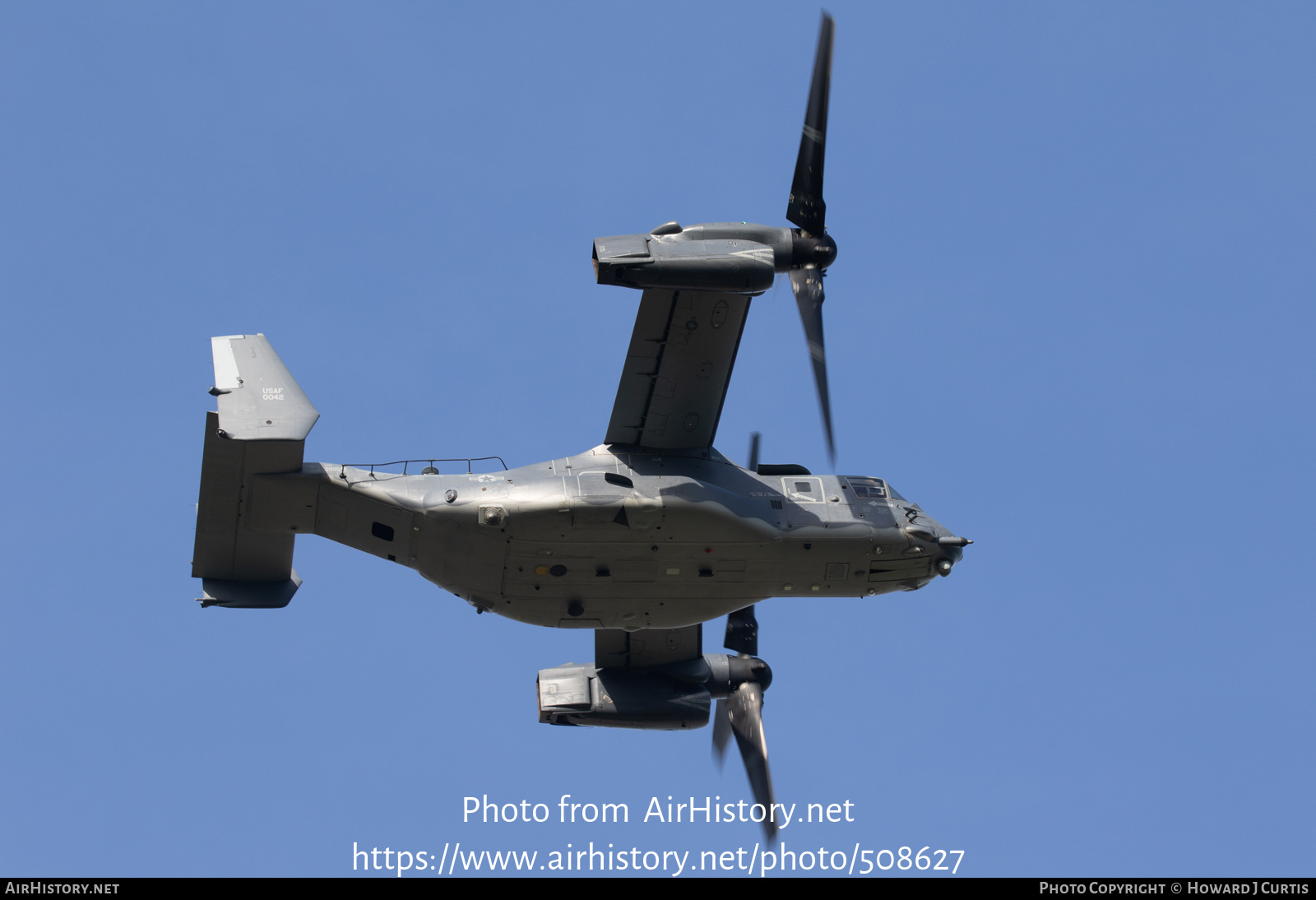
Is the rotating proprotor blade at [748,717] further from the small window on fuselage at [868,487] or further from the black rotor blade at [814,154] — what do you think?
the black rotor blade at [814,154]

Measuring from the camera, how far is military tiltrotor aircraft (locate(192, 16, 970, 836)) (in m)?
25.6

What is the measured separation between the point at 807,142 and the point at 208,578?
14.0 metres

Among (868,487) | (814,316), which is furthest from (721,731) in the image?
(814,316)

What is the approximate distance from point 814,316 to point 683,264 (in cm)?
267

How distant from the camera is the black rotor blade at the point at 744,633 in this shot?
32594 mm

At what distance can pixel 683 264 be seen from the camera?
2469 cm

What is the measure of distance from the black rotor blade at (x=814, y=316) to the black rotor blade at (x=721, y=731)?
8919mm

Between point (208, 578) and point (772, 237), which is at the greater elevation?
point (772, 237)

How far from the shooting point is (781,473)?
28.6 metres

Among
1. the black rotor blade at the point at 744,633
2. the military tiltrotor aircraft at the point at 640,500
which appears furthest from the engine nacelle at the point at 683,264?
the black rotor blade at the point at 744,633

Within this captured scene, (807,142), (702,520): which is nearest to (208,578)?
(702,520)

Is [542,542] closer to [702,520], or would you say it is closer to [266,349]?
[702,520]

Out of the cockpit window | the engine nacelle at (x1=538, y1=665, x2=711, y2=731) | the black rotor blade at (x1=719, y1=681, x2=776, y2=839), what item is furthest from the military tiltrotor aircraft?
the black rotor blade at (x1=719, y1=681, x2=776, y2=839)

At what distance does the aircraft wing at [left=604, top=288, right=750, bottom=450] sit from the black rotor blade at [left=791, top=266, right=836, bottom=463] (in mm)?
1033
